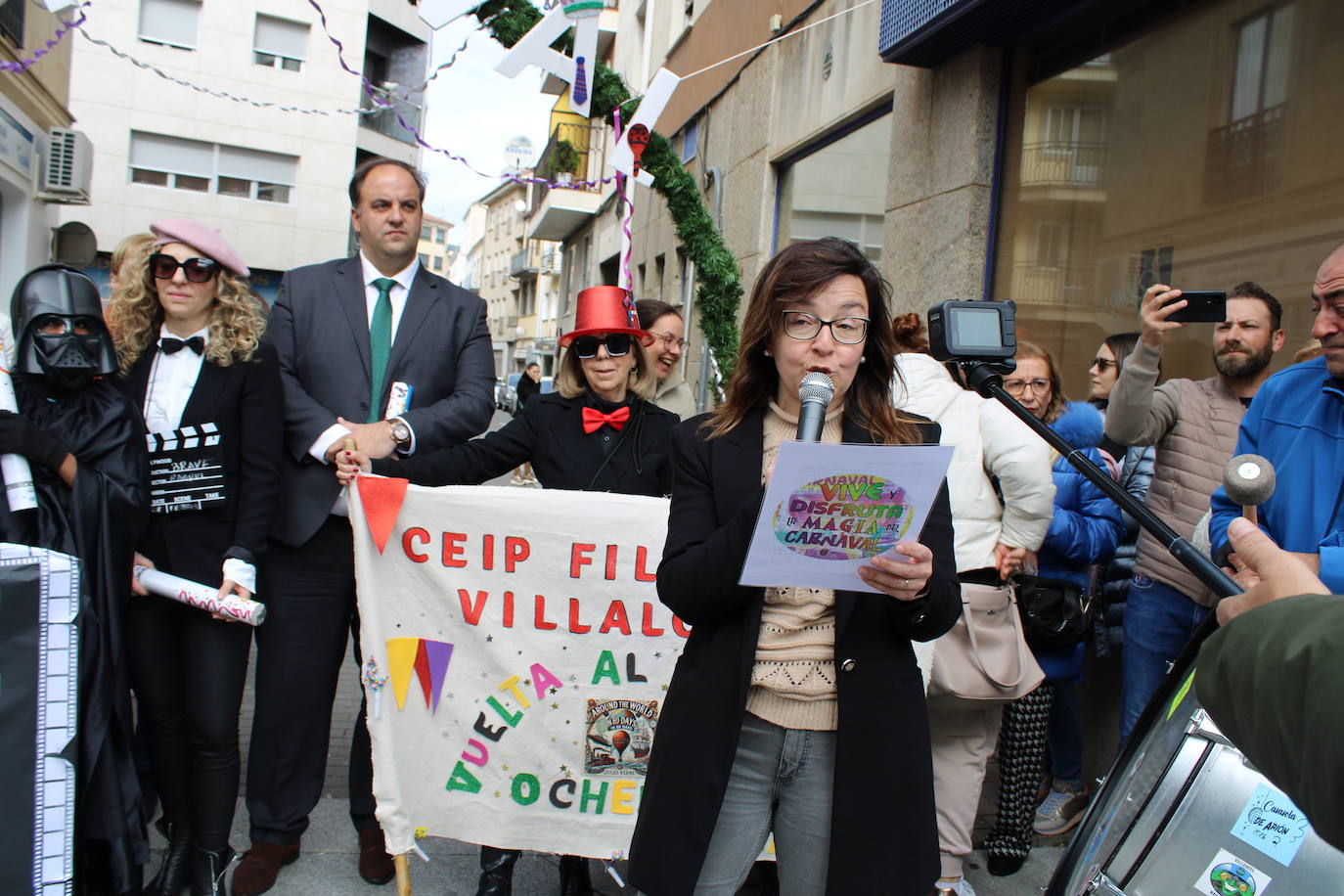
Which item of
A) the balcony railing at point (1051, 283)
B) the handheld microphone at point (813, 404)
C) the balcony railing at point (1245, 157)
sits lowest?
the handheld microphone at point (813, 404)

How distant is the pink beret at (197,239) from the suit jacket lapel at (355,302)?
345mm

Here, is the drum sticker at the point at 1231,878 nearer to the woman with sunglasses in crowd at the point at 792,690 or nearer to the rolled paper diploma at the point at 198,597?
the woman with sunglasses in crowd at the point at 792,690

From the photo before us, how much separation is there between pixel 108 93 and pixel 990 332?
1148 inches

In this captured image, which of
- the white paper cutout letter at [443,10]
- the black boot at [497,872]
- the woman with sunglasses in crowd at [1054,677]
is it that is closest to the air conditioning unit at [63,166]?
the white paper cutout letter at [443,10]

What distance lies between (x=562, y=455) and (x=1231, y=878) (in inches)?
92.2

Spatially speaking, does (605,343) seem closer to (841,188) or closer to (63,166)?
(841,188)

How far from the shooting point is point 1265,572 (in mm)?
1542

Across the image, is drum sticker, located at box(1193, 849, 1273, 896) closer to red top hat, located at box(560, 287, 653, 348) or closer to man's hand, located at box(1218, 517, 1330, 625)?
man's hand, located at box(1218, 517, 1330, 625)

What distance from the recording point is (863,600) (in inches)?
80.4

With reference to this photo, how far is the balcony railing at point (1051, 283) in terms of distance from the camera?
5.91 meters

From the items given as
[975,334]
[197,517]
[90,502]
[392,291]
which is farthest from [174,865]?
[975,334]

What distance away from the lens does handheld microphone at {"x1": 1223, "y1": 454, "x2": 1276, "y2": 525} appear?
1.61 m

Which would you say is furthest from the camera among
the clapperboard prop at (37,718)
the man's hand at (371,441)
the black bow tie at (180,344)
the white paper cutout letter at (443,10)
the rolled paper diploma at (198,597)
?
the white paper cutout letter at (443,10)

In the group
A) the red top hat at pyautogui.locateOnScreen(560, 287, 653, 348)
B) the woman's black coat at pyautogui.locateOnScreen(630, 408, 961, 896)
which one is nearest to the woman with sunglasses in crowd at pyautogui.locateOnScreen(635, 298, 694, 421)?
the red top hat at pyautogui.locateOnScreen(560, 287, 653, 348)
